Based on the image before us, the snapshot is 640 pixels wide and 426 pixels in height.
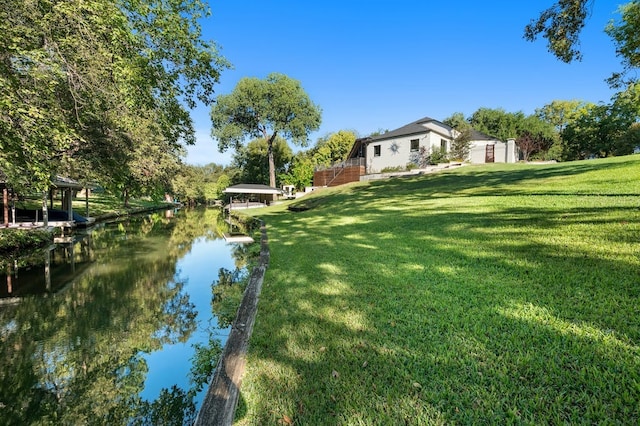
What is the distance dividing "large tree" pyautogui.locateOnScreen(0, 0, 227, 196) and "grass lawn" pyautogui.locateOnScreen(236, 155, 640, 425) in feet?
16.1

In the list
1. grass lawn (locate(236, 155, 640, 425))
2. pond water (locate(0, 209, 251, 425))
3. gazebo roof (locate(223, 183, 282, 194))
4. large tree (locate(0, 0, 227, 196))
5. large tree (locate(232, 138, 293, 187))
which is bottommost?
pond water (locate(0, 209, 251, 425))

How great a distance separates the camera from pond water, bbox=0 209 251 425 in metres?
2.90

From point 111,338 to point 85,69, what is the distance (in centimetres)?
554

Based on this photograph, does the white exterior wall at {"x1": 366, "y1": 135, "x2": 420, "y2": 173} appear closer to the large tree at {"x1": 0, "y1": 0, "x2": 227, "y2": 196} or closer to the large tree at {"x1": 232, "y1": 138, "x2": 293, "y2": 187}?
the large tree at {"x1": 0, "y1": 0, "x2": 227, "y2": 196}

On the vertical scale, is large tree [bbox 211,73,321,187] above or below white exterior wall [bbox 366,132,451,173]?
above

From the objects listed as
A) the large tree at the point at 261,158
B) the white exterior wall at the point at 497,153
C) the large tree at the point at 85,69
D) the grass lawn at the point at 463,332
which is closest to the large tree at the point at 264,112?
the large tree at the point at 261,158

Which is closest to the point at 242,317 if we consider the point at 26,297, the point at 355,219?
the point at 26,297

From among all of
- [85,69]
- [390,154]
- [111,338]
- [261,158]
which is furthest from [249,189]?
[111,338]

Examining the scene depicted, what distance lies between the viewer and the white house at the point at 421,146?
84.3ft

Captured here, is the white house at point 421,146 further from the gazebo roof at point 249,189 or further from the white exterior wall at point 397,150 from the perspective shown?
the gazebo roof at point 249,189

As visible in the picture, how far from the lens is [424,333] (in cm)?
284

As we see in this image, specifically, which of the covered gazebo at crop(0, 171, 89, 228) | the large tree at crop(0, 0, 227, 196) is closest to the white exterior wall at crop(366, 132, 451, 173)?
the large tree at crop(0, 0, 227, 196)

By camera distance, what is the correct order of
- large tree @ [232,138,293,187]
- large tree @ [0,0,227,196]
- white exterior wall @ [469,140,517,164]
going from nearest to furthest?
large tree @ [0,0,227,196] < white exterior wall @ [469,140,517,164] < large tree @ [232,138,293,187]

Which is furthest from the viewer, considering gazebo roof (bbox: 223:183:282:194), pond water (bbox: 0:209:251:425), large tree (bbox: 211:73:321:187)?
large tree (bbox: 211:73:321:187)
